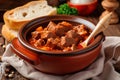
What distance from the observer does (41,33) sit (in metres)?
Result: 0.94

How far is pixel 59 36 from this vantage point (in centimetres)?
94

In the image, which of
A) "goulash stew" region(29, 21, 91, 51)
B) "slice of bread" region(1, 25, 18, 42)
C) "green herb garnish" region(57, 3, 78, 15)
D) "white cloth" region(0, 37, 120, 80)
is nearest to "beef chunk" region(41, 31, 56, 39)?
"goulash stew" region(29, 21, 91, 51)

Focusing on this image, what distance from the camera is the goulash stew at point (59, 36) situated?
88cm

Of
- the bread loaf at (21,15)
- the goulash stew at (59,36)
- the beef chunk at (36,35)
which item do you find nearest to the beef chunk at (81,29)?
the goulash stew at (59,36)

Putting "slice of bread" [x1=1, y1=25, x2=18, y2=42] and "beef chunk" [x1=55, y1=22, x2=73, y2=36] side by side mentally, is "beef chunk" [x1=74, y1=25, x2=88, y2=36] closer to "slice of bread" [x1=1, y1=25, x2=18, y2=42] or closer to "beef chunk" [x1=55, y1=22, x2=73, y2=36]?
"beef chunk" [x1=55, y1=22, x2=73, y2=36]

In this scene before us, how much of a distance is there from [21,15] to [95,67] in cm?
50

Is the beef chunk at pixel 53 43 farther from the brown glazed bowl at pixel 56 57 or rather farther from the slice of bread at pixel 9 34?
the slice of bread at pixel 9 34

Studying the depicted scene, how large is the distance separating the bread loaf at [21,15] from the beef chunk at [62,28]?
11.0 inches

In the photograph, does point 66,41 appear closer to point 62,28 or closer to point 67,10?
point 62,28

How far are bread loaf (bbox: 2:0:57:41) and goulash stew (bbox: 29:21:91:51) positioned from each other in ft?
0.79

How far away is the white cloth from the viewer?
89 cm

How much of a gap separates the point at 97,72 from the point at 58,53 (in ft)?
0.56

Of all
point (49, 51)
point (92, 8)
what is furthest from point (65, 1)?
point (49, 51)

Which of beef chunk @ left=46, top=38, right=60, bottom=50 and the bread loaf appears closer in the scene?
beef chunk @ left=46, top=38, right=60, bottom=50
